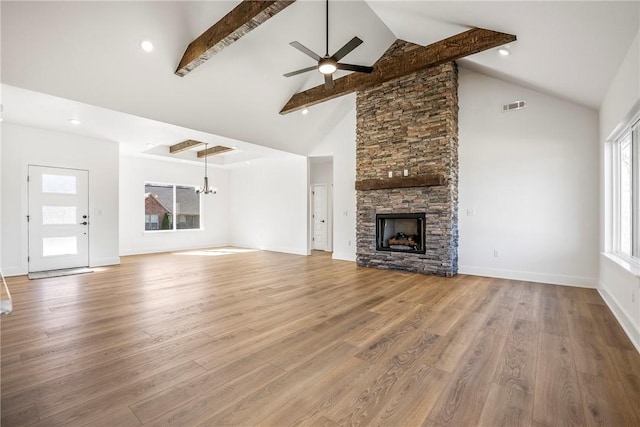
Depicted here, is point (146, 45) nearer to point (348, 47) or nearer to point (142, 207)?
point (348, 47)

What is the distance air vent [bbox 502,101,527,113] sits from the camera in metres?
5.27

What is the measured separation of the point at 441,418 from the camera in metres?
1.77

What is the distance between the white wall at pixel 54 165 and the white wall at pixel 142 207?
1745 mm

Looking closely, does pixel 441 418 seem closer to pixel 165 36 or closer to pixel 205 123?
pixel 165 36

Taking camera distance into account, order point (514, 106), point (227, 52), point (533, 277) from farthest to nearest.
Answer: point (514, 106) → point (533, 277) → point (227, 52)

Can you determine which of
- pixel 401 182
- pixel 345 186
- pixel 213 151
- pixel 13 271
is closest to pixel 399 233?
pixel 401 182

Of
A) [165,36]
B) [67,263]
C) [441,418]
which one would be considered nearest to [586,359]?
[441,418]

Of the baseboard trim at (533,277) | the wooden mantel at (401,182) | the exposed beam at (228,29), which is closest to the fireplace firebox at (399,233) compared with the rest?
the wooden mantel at (401,182)

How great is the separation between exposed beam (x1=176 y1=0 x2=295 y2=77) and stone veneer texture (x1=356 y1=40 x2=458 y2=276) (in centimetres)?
343

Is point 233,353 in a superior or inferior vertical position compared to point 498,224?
inferior

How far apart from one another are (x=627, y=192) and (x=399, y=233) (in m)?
Answer: 3.59

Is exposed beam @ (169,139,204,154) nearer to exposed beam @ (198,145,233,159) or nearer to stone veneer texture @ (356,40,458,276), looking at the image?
exposed beam @ (198,145,233,159)

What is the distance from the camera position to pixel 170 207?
9914mm

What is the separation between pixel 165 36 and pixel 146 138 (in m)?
3.35
